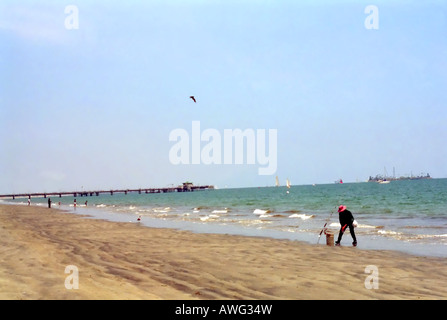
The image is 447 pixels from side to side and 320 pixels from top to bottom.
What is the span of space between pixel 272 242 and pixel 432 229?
36.0 ft

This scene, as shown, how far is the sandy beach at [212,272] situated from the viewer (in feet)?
26.3

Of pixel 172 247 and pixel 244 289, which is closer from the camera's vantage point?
pixel 244 289

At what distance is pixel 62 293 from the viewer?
7.41m

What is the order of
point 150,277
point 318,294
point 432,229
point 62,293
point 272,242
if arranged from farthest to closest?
point 432,229, point 272,242, point 150,277, point 318,294, point 62,293

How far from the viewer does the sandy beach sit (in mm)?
8031

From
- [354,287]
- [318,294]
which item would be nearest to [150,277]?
[318,294]

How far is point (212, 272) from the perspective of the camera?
33.8ft

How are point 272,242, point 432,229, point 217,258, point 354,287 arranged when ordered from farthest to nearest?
point 432,229 < point 272,242 < point 217,258 < point 354,287
